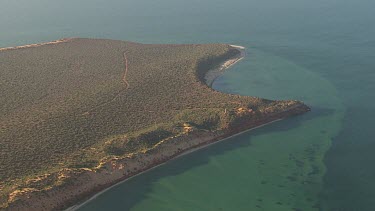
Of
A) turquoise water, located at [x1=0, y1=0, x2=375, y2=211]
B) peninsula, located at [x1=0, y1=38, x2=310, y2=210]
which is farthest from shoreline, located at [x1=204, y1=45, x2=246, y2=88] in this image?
turquoise water, located at [x1=0, y1=0, x2=375, y2=211]

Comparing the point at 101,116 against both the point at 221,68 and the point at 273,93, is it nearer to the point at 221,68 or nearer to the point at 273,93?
the point at 273,93

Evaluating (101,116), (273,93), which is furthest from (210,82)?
(101,116)

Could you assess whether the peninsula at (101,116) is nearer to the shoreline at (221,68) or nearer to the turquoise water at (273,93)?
the shoreline at (221,68)

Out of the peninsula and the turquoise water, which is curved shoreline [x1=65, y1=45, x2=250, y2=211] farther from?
the turquoise water

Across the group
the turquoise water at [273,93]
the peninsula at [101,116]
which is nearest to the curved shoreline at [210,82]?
the peninsula at [101,116]

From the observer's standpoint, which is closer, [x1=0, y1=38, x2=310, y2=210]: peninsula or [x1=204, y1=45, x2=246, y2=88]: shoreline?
→ [x1=0, y1=38, x2=310, y2=210]: peninsula

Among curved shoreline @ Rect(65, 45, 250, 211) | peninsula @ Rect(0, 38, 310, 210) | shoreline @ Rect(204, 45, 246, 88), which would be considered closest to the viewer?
→ curved shoreline @ Rect(65, 45, 250, 211)
